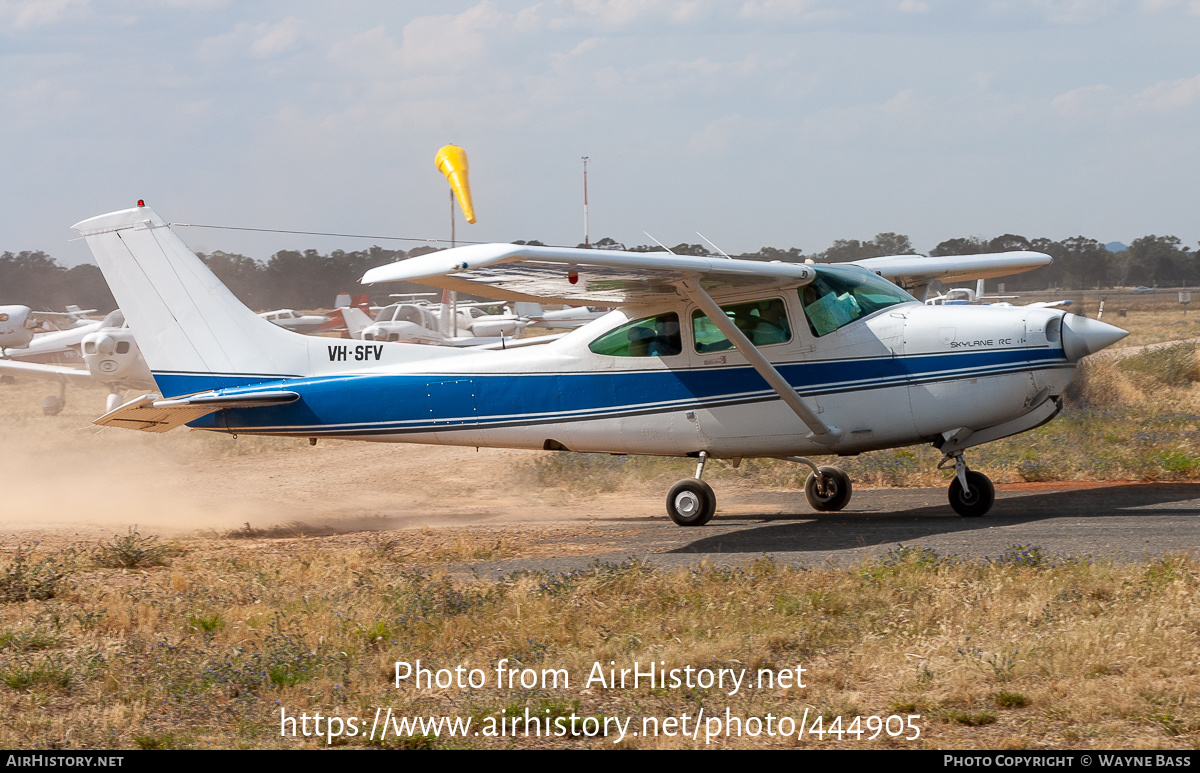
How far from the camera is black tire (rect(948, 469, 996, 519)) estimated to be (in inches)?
426

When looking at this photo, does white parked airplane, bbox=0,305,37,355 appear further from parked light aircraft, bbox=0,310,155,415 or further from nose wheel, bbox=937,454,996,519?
nose wheel, bbox=937,454,996,519

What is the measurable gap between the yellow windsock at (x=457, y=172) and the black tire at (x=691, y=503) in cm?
1541

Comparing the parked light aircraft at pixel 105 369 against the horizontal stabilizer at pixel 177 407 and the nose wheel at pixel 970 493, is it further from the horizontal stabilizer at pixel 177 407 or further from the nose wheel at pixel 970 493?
the nose wheel at pixel 970 493

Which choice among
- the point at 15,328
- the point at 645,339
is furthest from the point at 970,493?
the point at 15,328

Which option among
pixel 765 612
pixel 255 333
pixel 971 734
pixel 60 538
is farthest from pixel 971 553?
pixel 60 538

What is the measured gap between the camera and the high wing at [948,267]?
13203 mm

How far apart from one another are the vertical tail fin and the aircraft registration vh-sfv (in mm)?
21

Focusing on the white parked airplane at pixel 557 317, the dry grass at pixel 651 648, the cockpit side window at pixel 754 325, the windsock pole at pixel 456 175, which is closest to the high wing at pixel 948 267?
the cockpit side window at pixel 754 325

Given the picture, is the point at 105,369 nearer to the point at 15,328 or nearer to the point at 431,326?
the point at 15,328

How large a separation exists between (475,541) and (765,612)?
4.94 m

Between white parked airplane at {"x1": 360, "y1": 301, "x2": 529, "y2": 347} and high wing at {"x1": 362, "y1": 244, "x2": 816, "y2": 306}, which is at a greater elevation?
high wing at {"x1": 362, "y1": 244, "x2": 816, "y2": 306}

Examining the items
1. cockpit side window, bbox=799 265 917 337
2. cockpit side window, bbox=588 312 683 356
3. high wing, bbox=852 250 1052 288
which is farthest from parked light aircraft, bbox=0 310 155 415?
cockpit side window, bbox=799 265 917 337

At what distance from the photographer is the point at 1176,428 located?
16.8 m

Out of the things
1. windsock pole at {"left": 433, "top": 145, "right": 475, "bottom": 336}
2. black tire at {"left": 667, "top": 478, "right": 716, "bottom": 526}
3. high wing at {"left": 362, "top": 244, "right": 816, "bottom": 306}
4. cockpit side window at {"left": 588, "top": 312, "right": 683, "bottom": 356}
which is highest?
windsock pole at {"left": 433, "top": 145, "right": 475, "bottom": 336}
